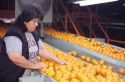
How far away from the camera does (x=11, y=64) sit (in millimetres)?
3180

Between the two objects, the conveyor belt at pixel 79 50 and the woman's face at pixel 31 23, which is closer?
the woman's face at pixel 31 23

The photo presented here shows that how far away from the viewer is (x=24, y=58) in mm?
3084

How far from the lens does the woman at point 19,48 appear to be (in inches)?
121

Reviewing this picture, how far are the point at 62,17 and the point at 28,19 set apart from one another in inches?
318

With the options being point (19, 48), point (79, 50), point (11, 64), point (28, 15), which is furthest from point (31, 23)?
point (79, 50)

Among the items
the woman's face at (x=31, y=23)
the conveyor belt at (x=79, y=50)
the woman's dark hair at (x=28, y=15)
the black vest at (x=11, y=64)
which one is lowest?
the conveyor belt at (x=79, y=50)

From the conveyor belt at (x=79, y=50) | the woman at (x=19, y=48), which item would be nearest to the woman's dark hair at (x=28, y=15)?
the woman at (x=19, y=48)

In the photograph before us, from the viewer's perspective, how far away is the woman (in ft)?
10.1

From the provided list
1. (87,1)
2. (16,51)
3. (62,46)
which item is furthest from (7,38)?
(62,46)

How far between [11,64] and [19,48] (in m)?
0.25

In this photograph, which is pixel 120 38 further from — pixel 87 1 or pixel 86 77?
pixel 86 77

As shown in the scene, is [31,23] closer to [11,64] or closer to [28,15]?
[28,15]

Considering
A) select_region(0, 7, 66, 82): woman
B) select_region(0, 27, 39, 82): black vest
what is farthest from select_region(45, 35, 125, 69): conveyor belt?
select_region(0, 27, 39, 82): black vest

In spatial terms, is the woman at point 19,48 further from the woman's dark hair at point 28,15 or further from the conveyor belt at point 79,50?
the conveyor belt at point 79,50
